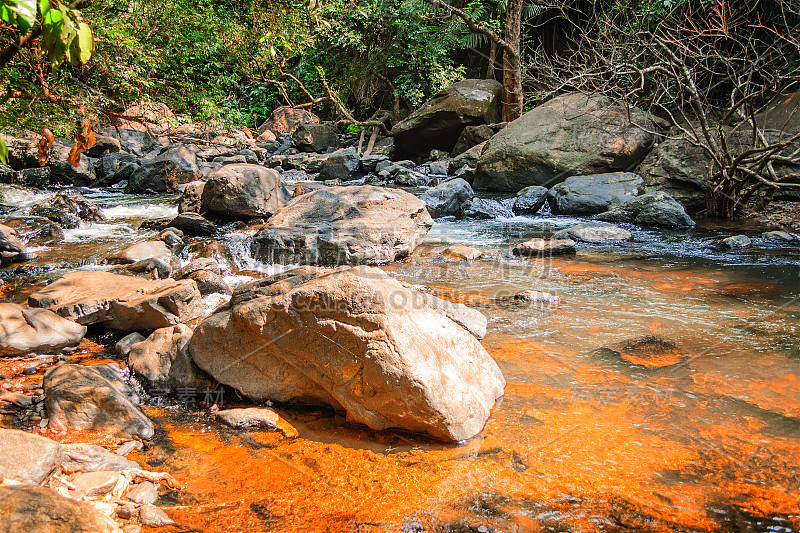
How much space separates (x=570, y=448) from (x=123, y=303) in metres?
3.09

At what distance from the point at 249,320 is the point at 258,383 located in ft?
1.17

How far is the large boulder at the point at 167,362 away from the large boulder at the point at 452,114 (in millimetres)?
11612

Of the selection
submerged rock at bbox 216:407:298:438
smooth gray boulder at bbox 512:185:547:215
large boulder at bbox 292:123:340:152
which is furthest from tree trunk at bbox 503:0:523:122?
submerged rock at bbox 216:407:298:438

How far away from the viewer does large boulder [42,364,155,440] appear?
7.97 feet

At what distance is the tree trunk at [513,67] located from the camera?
12.9 metres

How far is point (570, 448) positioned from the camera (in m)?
2.39

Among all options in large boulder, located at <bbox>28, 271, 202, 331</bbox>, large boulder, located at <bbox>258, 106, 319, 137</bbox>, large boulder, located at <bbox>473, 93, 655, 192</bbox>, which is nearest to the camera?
large boulder, located at <bbox>28, 271, 202, 331</bbox>

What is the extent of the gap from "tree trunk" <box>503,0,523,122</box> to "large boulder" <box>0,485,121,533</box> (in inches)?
506

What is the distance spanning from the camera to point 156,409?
2746 millimetres

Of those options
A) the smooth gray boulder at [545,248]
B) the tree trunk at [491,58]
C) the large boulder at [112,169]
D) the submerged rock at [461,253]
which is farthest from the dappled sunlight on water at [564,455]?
the tree trunk at [491,58]

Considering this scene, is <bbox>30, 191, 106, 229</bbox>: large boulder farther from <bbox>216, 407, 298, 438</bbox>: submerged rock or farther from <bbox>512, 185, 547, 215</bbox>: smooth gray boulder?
<bbox>512, 185, 547, 215</bbox>: smooth gray boulder

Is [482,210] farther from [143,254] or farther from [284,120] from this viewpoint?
[284,120]

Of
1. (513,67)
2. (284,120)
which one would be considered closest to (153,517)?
(513,67)

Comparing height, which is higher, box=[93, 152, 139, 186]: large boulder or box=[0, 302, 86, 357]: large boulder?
box=[93, 152, 139, 186]: large boulder
